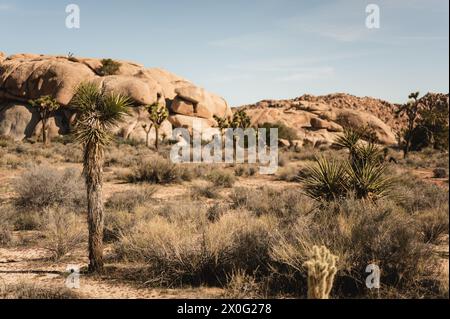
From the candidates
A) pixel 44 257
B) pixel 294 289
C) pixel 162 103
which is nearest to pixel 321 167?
pixel 294 289

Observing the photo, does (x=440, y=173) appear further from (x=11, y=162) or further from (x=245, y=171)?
(x=11, y=162)

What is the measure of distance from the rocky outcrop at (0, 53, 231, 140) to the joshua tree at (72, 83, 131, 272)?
35.1 metres

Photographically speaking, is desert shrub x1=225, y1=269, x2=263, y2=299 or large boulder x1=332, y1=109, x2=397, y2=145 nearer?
desert shrub x1=225, y1=269, x2=263, y2=299

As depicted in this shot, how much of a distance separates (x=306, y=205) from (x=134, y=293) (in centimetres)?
590

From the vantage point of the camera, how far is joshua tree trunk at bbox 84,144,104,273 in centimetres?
742

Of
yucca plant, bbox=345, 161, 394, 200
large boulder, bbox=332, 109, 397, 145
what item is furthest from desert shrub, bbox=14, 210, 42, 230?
large boulder, bbox=332, 109, 397, 145

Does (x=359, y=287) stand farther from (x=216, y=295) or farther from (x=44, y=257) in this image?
(x=44, y=257)

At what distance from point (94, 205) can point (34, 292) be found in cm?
192

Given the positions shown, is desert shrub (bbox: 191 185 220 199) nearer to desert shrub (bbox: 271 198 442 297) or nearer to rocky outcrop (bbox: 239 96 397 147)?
desert shrub (bbox: 271 198 442 297)

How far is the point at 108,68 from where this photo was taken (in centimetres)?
5084

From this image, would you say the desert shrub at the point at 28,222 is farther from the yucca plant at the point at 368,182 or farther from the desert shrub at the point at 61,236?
the yucca plant at the point at 368,182

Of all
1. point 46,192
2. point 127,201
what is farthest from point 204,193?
point 46,192

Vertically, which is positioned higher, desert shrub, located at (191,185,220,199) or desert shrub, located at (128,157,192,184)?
desert shrub, located at (128,157,192,184)

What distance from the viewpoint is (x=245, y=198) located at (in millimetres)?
13570
